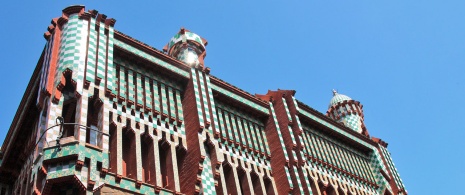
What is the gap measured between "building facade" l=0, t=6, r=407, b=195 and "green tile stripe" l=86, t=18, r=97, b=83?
4 cm

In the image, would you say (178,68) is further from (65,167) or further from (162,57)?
(65,167)

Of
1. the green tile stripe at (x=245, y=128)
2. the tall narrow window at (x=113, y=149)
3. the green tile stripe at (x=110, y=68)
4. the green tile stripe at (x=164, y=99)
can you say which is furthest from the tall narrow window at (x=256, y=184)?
the green tile stripe at (x=110, y=68)

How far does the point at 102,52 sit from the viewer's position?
1457cm

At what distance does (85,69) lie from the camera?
A: 13.6m

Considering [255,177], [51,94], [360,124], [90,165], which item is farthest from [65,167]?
[360,124]

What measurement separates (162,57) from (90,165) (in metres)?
5.62

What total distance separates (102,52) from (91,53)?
42 cm

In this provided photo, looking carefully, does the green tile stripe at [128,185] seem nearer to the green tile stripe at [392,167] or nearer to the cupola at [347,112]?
the green tile stripe at [392,167]

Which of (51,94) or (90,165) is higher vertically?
(51,94)

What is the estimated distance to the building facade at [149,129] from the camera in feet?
40.1

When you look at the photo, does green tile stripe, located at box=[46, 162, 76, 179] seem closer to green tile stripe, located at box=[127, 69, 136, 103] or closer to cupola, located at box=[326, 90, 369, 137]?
green tile stripe, located at box=[127, 69, 136, 103]

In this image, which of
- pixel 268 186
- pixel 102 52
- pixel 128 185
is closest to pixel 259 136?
pixel 268 186

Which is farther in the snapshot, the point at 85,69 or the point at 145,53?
the point at 145,53

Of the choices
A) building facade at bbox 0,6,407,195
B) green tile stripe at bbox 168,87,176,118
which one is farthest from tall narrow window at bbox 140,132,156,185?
green tile stripe at bbox 168,87,176,118
